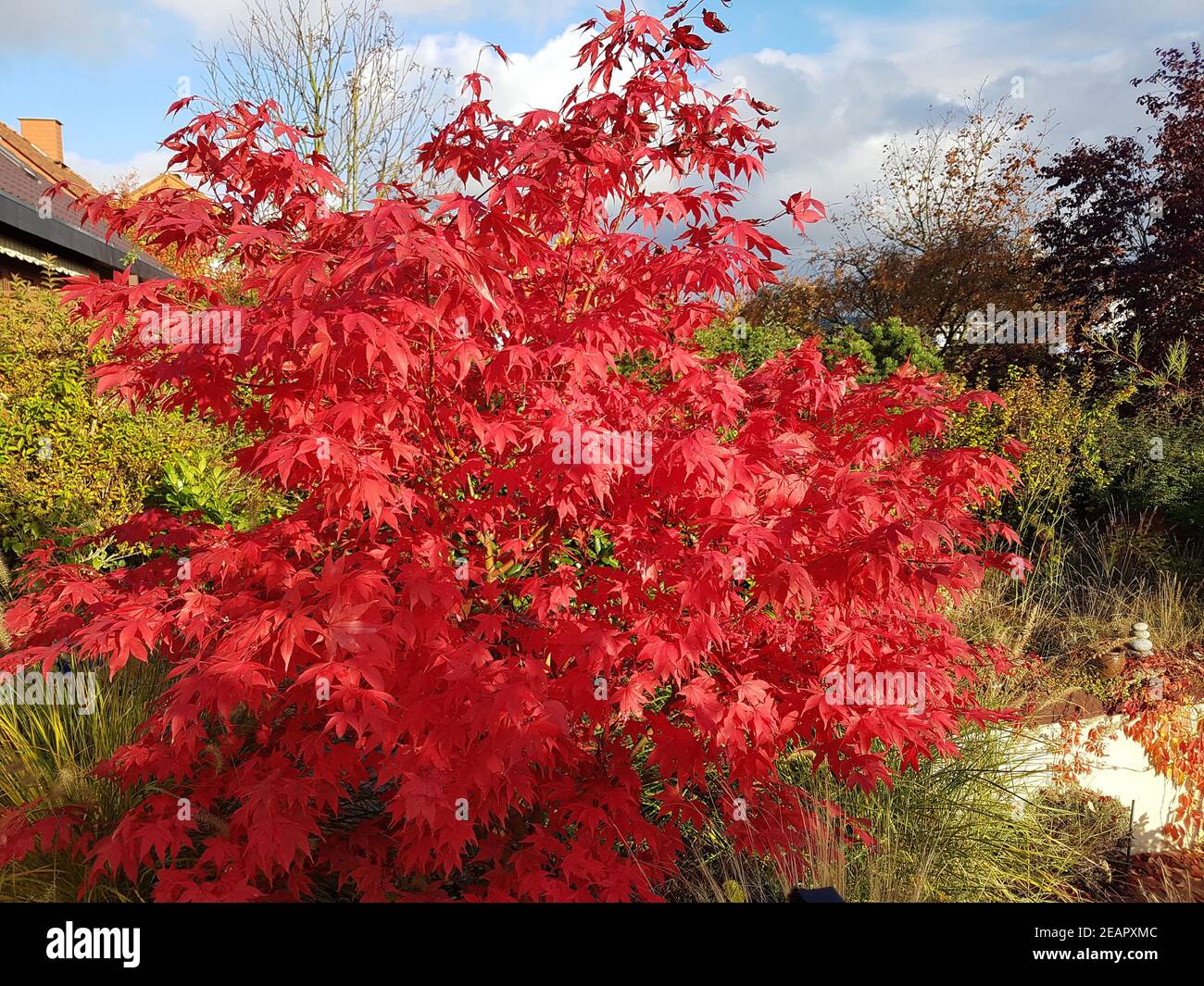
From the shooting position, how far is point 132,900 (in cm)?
323

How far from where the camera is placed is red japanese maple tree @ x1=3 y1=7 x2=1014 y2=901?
2543mm

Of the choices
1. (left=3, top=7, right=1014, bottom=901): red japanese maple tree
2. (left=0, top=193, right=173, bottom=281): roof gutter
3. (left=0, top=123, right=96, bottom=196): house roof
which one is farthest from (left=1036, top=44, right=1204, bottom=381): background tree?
(left=0, top=123, right=96, bottom=196): house roof

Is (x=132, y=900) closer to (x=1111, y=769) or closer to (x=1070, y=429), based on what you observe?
(x=1111, y=769)

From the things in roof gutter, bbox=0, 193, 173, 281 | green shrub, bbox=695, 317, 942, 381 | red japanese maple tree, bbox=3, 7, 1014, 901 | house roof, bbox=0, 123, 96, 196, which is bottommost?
red japanese maple tree, bbox=3, 7, 1014, 901

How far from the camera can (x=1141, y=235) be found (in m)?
12.4

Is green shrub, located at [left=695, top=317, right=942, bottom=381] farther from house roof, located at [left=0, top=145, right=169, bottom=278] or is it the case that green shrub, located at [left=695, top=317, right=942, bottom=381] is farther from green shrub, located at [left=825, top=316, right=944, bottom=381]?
house roof, located at [left=0, top=145, right=169, bottom=278]

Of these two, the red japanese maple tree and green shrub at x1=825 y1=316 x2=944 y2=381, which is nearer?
the red japanese maple tree

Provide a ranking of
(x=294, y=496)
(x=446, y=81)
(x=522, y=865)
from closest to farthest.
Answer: (x=522, y=865), (x=294, y=496), (x=446, y=81)

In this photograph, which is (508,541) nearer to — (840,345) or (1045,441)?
(1045,441)

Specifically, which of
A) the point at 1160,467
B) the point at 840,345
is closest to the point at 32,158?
the point at 840,345

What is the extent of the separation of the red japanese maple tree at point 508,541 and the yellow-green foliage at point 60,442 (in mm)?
3515

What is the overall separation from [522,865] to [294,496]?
4891 millimetres

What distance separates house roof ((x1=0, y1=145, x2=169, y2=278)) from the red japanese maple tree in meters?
8.83
